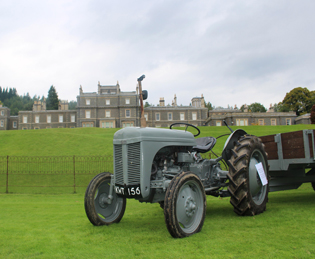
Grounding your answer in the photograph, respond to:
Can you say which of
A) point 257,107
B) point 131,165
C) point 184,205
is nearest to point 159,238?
point 184,205

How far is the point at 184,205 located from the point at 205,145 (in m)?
1.88

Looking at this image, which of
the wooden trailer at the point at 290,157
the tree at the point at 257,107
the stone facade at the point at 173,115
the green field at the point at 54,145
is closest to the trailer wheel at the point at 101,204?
the wooden trailer at the point at 290,157

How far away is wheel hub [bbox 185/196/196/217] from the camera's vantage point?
373cm

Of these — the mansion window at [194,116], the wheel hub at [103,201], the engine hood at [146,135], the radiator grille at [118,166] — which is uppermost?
the mansion window at [194,116]

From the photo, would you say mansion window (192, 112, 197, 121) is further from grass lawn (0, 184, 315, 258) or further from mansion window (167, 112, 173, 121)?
grass lawn (0, 184, 315, 258)

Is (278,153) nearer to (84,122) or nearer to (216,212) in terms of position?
(216,212)

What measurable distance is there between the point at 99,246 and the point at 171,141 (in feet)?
6.20

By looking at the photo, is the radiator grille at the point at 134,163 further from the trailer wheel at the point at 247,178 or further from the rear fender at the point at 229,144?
the rear fender at the point at 229,144

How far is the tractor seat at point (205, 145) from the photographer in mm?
5119

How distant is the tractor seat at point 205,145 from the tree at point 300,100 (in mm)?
64850

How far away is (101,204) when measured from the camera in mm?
4430

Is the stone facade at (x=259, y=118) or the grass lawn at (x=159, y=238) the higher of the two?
→ the stone facade at (x=259, y=118)

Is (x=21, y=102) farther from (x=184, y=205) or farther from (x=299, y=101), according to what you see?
(x=184, y=205)

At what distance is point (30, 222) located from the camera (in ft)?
16.0
